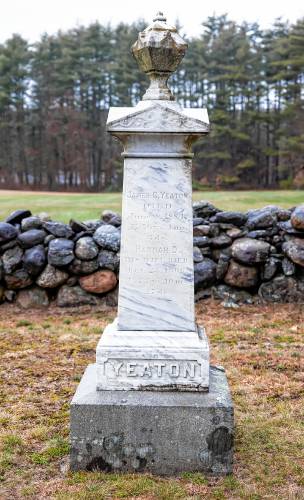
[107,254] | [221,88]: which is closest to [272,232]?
[107,254]

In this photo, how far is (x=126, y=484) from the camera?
11.3 feet

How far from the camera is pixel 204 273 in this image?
8.64m

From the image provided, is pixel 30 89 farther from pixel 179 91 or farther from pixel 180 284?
pixel 180 284

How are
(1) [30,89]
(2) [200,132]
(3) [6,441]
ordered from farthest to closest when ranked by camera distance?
(1) [30,89], (3) [6,441], (2) [200,132]

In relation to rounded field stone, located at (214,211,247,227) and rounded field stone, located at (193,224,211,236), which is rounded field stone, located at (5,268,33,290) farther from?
rounded field stone, located at (214,211,247,227)

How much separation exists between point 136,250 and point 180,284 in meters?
0.39

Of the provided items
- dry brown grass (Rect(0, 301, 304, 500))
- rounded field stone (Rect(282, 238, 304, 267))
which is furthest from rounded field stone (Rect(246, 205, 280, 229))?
dry brown grass (Rect(0, 301, 304, 500))

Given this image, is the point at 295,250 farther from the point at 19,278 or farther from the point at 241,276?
the point at 19,278

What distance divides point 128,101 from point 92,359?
3502 cm

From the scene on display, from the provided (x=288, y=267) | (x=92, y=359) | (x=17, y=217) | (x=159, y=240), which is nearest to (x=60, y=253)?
(x=17, y=217)

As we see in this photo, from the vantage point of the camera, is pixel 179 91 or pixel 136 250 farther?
pixel 179 91

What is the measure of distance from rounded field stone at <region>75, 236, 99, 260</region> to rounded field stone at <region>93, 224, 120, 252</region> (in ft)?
0.36

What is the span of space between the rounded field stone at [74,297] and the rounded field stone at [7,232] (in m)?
1.15

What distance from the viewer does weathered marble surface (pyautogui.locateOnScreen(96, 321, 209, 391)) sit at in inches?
148
